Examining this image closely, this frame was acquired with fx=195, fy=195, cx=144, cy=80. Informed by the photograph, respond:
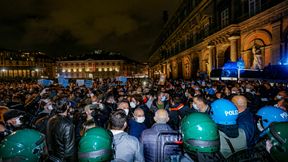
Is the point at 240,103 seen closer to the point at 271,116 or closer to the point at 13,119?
the point at 271,116

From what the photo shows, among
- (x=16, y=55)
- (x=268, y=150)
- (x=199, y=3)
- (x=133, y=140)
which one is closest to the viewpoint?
(x=268, y=150)

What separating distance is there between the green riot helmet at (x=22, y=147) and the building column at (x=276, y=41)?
15692 millimetres

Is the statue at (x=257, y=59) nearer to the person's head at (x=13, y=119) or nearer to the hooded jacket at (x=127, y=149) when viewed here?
the hooded jacket at (x=127, y=149)

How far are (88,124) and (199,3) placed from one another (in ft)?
94.1

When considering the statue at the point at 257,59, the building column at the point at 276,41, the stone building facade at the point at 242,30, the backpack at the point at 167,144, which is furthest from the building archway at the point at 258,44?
the backpack at the point at 167,144

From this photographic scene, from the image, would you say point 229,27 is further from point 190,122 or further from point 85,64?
point 85,64

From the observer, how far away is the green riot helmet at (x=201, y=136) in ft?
6.95

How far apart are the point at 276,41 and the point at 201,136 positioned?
1476cm

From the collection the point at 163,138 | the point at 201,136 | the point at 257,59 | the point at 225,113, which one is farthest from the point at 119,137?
the point at 257,59

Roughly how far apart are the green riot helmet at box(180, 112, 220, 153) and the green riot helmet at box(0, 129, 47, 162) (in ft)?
5.29

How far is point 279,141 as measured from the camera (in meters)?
1.76

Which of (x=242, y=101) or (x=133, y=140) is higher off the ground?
(x=242, y=101)

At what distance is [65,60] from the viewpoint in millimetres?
114625

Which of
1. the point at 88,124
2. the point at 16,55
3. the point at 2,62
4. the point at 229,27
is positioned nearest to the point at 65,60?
the point at 16,55
